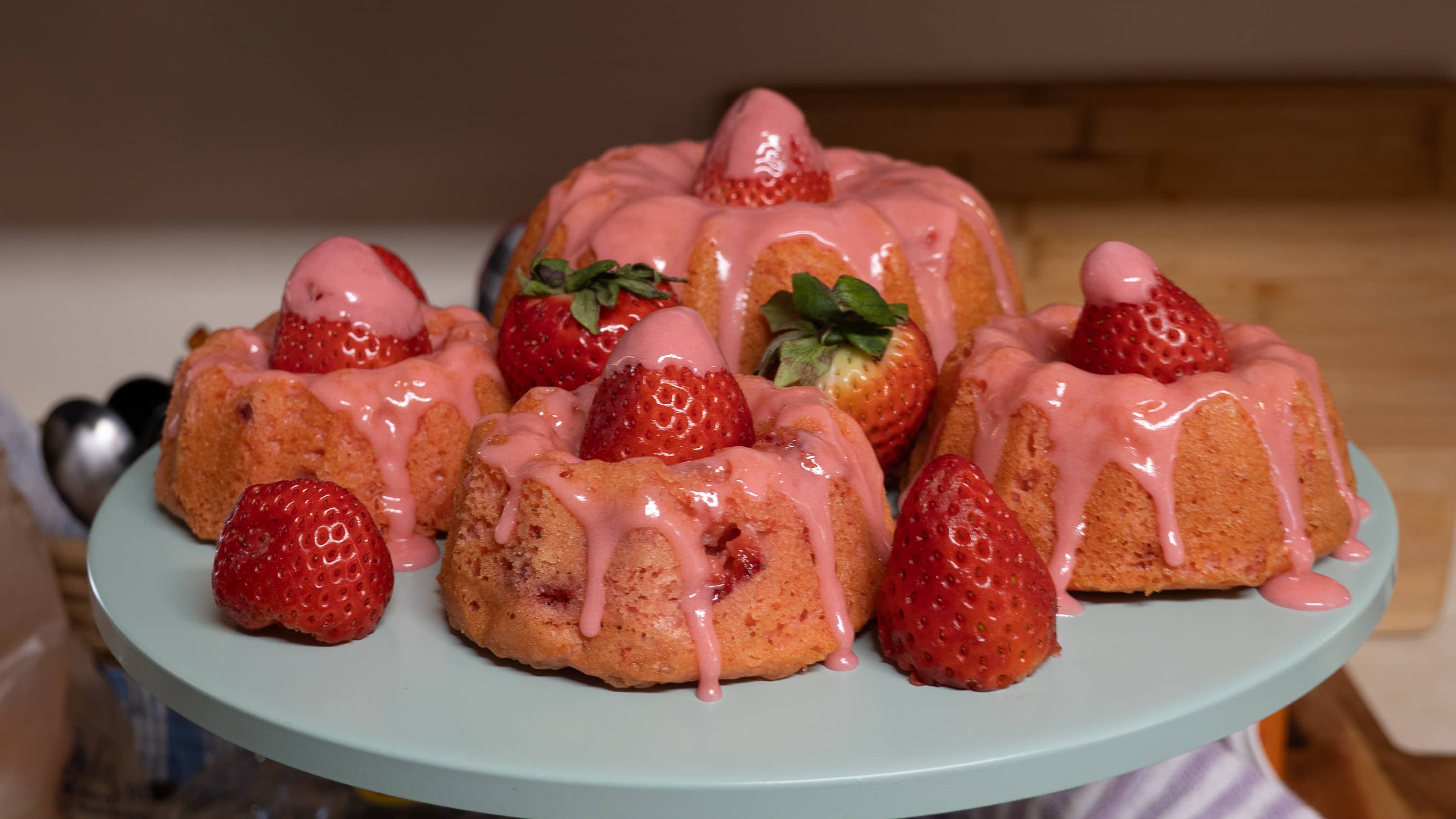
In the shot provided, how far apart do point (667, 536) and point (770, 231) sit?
47 cm

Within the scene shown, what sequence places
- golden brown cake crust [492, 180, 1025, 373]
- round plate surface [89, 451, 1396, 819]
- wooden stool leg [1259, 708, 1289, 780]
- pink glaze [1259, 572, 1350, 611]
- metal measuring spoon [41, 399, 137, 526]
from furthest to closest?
1. metal measuring spoon [41, 399, 137, 526]
2. wooden stool leg [1259, 708, 1289, 780]
3. golden brown cake crust [492, 180, 1025, 373]
4. pink glaze [1259, 572, 1350, 611]
5. round plate surface [89, 451, 1396, 819]

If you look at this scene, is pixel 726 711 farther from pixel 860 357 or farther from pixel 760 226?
pixel 760 226

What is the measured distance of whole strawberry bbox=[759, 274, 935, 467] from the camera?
122 cm

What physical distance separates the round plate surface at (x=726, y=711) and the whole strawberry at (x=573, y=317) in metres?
0.26

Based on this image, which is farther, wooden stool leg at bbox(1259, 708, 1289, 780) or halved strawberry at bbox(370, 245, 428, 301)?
wooden stool leg at bbox(1259, 708, 1289, 780)

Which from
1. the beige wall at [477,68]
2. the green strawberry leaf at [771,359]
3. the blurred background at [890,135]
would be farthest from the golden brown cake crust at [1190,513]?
the beige wall at [477,68]

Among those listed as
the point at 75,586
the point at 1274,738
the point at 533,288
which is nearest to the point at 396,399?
the point at 533,288

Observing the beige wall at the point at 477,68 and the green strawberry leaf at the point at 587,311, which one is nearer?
the green strawberry leaf at the point at 587,311

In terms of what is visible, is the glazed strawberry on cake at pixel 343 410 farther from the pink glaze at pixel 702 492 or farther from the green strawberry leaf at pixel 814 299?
the green strawberry leaf at pixel 814 299

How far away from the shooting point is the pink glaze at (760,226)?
1345 millimetres

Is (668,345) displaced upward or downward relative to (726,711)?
upward

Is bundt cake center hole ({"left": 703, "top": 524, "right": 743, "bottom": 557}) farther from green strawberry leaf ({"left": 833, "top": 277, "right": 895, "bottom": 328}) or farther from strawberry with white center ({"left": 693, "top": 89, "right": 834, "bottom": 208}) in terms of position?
strawberry with white center ({"left": 693, "top": 89, "right": 834, "bottom": 208})

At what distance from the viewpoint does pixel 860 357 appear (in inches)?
48.7

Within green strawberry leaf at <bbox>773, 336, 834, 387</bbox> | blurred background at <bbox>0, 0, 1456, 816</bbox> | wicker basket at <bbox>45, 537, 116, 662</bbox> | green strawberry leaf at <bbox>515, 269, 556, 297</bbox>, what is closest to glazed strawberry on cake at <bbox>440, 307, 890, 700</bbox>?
green strawberry leaf at <bbox>773, 336, 834, 387</bbox>
